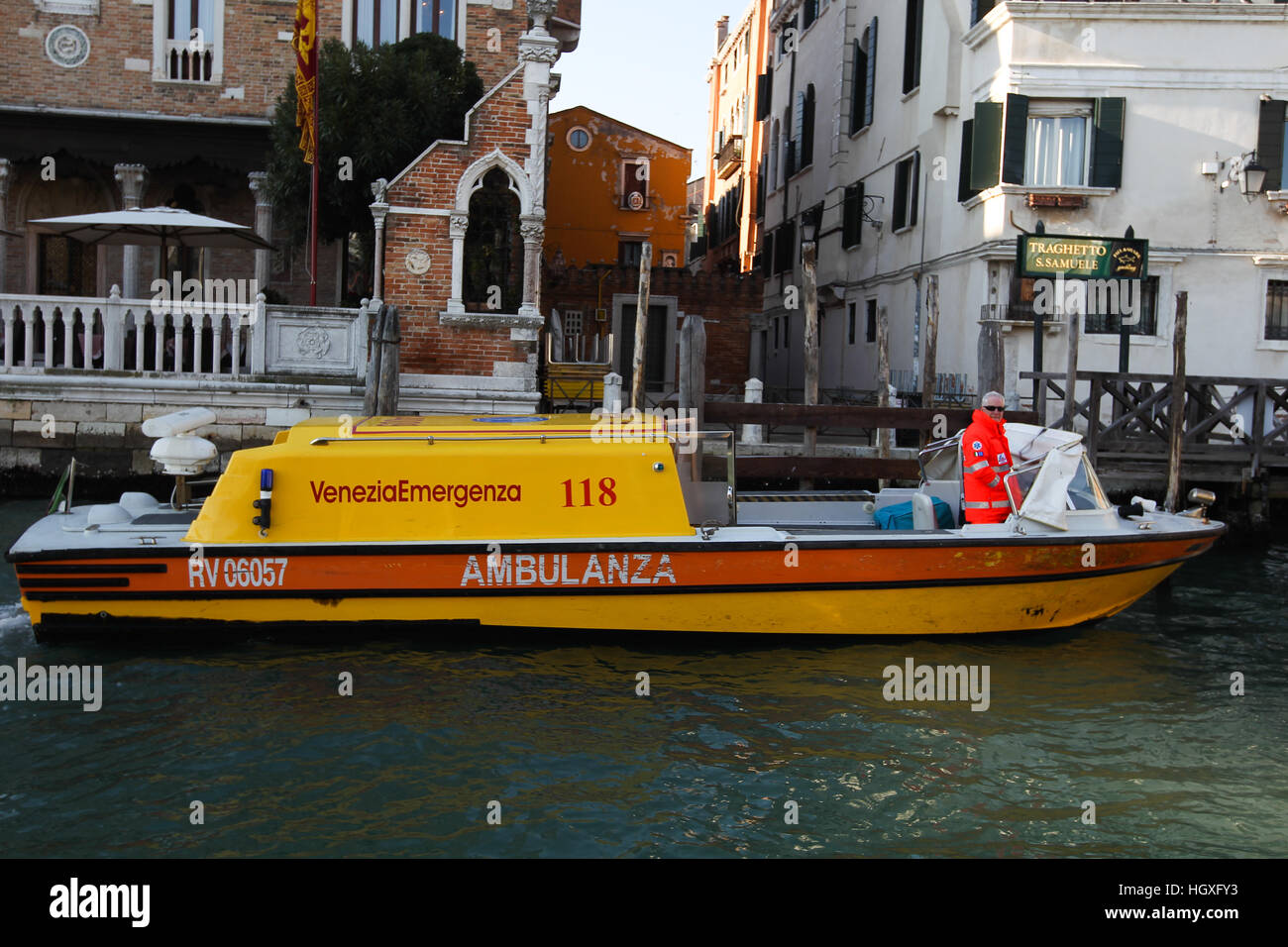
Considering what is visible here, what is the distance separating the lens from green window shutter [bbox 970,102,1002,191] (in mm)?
16859

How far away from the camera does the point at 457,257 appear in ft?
51.5

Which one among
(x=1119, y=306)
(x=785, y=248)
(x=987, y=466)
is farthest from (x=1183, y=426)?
(x=785, y=248)

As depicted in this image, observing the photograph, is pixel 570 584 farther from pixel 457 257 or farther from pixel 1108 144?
pixel 1108 144

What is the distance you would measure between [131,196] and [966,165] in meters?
12.5

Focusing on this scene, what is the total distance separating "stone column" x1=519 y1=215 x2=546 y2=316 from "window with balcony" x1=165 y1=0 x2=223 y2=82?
21.2 ft

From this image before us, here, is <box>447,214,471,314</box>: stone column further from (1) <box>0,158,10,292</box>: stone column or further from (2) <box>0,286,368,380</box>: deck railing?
(1) <box>0,158,10,292</box>: stone column

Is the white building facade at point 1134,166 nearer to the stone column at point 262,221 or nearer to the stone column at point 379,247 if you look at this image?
the stone column at point 379,247

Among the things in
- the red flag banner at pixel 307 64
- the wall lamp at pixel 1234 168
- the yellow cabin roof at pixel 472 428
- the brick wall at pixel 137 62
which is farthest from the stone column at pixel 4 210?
the wall lamp at pixel 1234 168

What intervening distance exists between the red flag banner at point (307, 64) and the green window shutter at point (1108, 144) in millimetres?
10744

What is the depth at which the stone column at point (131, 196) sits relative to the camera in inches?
693

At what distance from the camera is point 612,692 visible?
24.5ft

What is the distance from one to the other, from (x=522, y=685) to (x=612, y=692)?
0.59m

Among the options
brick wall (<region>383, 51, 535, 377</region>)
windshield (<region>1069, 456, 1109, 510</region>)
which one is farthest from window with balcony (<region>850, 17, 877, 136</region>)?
windshield (<region>1069, 456, 1109, 510</region>)
